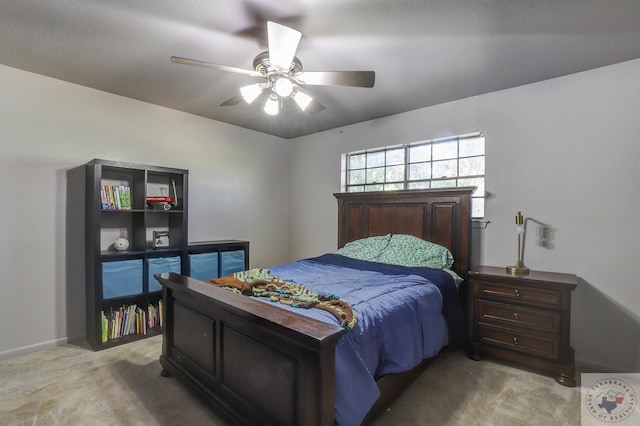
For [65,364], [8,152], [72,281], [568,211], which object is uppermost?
[8,152]

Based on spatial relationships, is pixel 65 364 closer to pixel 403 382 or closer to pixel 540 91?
pixel 403 382

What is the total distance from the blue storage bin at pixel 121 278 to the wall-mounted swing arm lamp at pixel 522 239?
11.6 feet

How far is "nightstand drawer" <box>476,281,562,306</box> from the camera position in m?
2.32

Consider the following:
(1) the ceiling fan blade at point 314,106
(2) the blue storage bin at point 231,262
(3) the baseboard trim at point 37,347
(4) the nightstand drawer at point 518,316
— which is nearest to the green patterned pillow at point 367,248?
(4) the nightstand drawer at point 518,316

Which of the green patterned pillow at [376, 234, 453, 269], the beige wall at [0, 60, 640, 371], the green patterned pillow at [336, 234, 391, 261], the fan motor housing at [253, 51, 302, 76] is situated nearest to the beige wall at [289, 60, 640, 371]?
the beige wall at [0, 60, 640, 371]

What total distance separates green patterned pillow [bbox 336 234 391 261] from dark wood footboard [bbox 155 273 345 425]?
175 cm

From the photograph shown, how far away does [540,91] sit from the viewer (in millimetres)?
2746

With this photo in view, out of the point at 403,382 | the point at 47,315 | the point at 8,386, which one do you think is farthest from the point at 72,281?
the point at 403,382

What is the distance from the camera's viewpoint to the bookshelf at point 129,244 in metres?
2.79

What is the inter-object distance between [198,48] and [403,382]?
2.85 meters

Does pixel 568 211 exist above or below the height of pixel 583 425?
above

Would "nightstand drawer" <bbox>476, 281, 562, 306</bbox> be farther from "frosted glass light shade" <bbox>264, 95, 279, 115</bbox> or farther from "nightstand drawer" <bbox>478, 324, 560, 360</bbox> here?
"frosted glass light shade" <bbox>264, 95, 279, 115</bbox>

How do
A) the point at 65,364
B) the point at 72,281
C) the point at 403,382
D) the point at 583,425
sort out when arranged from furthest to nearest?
the point at 72,281
the point at 65,364
the point at 403,382
the point at 583,425

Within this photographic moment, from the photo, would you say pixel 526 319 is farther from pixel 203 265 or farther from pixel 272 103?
pixel 203 265
